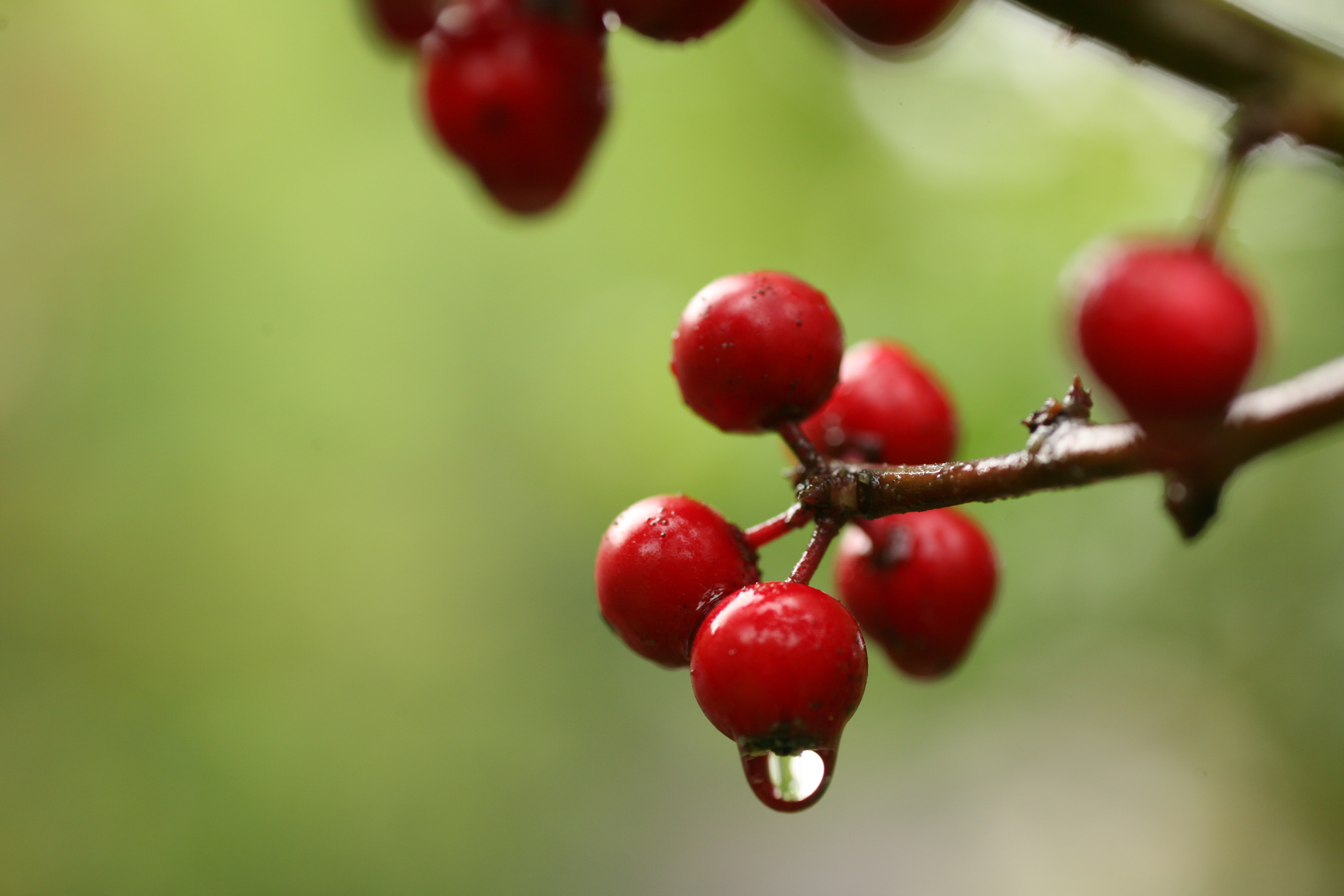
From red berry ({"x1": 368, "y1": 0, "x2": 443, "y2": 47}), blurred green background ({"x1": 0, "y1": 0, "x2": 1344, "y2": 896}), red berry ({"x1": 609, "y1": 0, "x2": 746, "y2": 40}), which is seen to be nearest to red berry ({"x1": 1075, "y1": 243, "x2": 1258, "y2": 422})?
red berry ({"x1": 609, "y1": 0, "x2": 746, "y2": 40})

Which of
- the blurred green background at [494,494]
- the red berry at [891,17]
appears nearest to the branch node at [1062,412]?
the red berry at [891,17]

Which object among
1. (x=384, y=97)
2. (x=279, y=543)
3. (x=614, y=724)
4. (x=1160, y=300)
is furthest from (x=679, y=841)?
(x=1160, y=300)

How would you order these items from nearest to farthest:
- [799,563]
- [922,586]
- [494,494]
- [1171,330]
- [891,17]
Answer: [1171,330], [891,17], [799,563], [922,586], [494,494]

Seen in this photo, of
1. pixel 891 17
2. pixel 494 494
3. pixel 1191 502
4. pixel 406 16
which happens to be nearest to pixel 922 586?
pixel 1191 502

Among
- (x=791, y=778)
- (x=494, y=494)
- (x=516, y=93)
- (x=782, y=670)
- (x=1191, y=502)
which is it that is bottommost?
(x=494, y=494)

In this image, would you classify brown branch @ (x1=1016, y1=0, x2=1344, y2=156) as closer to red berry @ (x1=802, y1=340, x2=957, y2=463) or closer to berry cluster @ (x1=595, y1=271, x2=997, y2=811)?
berry cluster @ (x1=595, y1=271, x2=997, y2=811)

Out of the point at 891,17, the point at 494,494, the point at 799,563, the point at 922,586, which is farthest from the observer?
the point at 494,494

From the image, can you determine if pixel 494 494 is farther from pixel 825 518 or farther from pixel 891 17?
pixel 891 17

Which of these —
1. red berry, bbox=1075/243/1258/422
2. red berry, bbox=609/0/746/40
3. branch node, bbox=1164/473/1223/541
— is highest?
red berry, bbox=609/0/746/40
